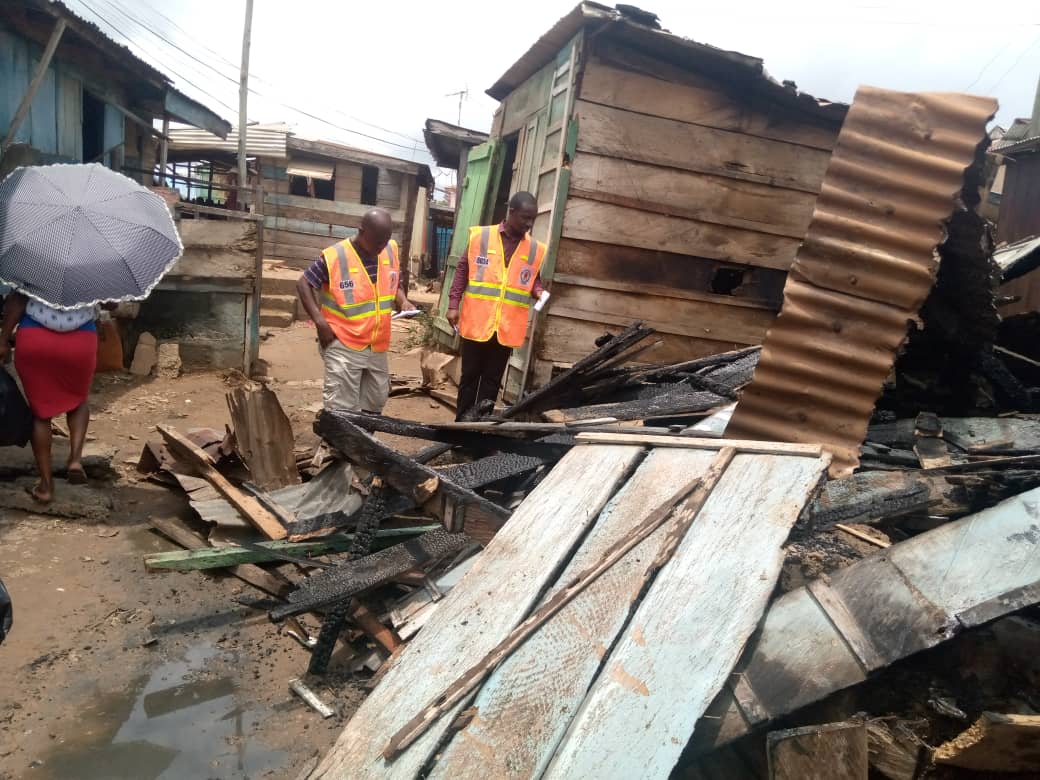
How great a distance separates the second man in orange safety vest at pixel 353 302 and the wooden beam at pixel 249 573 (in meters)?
1.20

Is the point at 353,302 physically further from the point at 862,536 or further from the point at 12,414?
the point at 862,536

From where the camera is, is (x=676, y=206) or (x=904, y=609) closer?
(x=904, y=609)

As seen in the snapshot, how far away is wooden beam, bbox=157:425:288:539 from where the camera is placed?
3797 mm

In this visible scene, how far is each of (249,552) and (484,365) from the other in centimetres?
254

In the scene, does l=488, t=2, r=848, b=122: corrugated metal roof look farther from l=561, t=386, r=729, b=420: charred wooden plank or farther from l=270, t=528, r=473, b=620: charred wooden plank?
l=270, t=528, r=473, b=620: charred wooden plank

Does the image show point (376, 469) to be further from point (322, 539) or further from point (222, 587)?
point (222, 587)

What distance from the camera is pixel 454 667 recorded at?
197 cm

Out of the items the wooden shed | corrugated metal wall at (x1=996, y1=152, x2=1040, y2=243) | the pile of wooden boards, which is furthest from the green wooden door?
corrugated metal wall at (x1=996, y1=152, x2=1040, y2=243)

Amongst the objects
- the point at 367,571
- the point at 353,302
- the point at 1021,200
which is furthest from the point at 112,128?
the point at 1021,200

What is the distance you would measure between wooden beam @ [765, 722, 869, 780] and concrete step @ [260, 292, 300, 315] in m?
12.5

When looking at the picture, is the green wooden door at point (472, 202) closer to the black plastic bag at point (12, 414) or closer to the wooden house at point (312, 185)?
the black plastic bag at point (12, 414)

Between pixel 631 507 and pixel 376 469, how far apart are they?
1071mm

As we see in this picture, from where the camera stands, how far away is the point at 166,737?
2.55m

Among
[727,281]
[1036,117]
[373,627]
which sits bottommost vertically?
[373,627]
